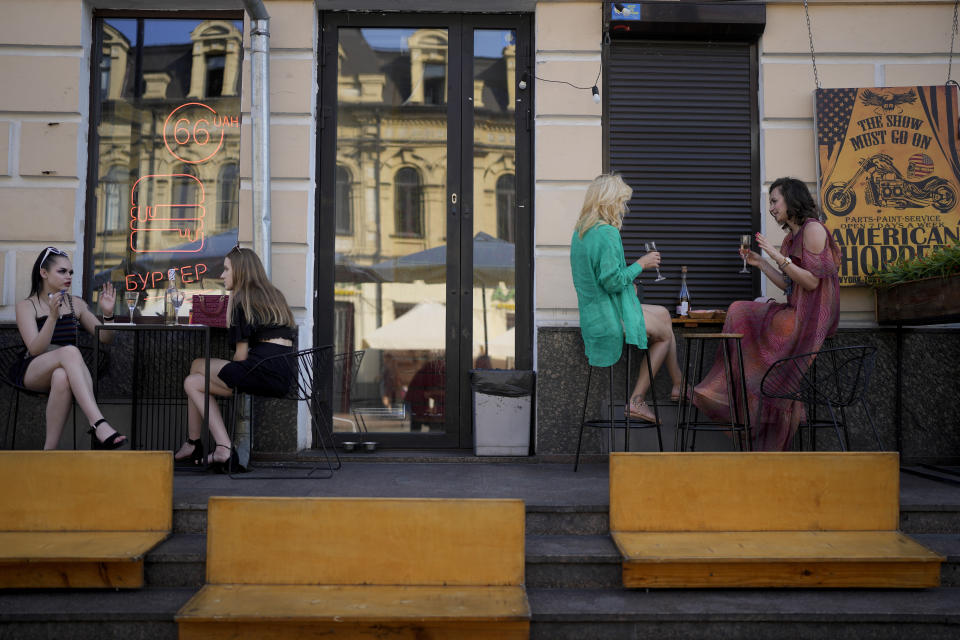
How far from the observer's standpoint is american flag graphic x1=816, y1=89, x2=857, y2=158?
5.94 metres

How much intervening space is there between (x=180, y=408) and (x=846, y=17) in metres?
5.54

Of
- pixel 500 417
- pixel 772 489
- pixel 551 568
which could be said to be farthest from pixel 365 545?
pixel 500 417

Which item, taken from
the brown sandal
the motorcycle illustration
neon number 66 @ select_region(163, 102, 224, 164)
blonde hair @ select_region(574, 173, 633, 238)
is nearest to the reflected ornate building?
neon number 66 @ select_region(163, 102, 224, 164)

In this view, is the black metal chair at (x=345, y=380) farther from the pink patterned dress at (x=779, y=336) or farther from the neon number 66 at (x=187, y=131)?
the pink patterned dress at (x=779, y=336)

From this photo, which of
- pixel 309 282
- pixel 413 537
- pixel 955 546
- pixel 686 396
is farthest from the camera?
pixel 309 282

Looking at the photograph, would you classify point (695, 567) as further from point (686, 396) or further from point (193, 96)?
point (193, 96)

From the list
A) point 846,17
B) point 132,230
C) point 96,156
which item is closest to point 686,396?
point 846,17

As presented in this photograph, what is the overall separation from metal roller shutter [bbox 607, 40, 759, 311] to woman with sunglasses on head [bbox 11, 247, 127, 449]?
3.70m

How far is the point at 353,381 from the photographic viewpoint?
6188mm

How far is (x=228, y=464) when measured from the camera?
5176mm

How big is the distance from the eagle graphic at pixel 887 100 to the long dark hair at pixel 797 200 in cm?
136

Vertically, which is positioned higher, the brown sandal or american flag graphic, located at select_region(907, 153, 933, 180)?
american flag graphic, located at select_region(907, 153, 933, 180)

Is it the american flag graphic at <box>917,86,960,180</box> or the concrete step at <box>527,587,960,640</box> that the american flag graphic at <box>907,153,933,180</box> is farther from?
the concrete step at <box>527,587,960,640</box>

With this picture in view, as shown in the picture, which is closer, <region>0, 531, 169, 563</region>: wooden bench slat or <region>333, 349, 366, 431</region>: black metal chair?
<region>0, 531, 169, 563</region>: wooden bench slat
